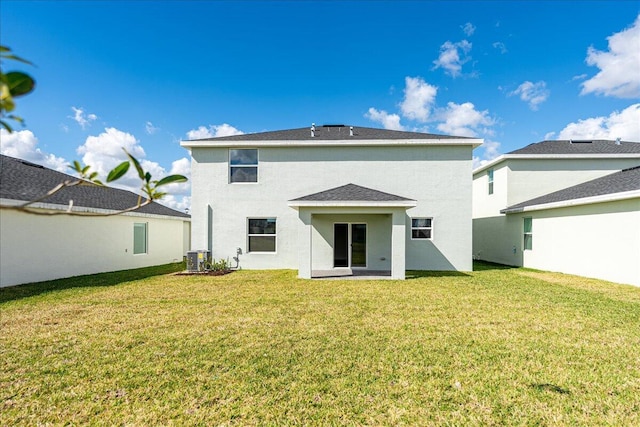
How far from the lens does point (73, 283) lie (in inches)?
414

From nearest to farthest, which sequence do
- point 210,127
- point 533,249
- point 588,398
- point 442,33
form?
point 588,398 < point 533,249 < point 442,33 < point 210,127

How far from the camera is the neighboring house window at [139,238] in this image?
595 inches

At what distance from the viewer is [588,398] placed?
3.66m

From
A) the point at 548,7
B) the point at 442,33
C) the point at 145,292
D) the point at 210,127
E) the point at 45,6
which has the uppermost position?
the point at 442,33

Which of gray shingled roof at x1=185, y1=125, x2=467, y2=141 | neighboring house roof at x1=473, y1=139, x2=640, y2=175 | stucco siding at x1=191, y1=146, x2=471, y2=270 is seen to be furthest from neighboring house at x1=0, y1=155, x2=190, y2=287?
neighboring house roof at x1=473, y1=139, x2=640, y2=175

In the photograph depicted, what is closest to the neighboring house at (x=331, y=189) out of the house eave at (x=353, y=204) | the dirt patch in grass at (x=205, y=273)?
the dirt patch in grass at (x=205, y=273)

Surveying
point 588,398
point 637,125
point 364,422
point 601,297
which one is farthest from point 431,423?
point 637,125

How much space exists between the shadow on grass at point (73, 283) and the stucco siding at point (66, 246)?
47 centimetres

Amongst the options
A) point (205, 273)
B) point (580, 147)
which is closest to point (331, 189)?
point (205, 273)

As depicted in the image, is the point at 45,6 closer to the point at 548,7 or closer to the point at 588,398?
the point at 588,398

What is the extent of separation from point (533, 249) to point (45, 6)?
1848 centimetres

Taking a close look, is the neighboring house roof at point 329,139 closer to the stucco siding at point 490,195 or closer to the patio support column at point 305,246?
the patio support column at point 305,246

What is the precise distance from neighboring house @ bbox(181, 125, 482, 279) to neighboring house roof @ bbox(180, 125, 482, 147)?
1.9 inches

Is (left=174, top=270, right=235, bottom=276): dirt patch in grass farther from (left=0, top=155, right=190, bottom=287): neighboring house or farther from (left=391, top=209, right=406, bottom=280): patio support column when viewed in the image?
(left=391, top=209, right=406, bottom=280): patio support column
